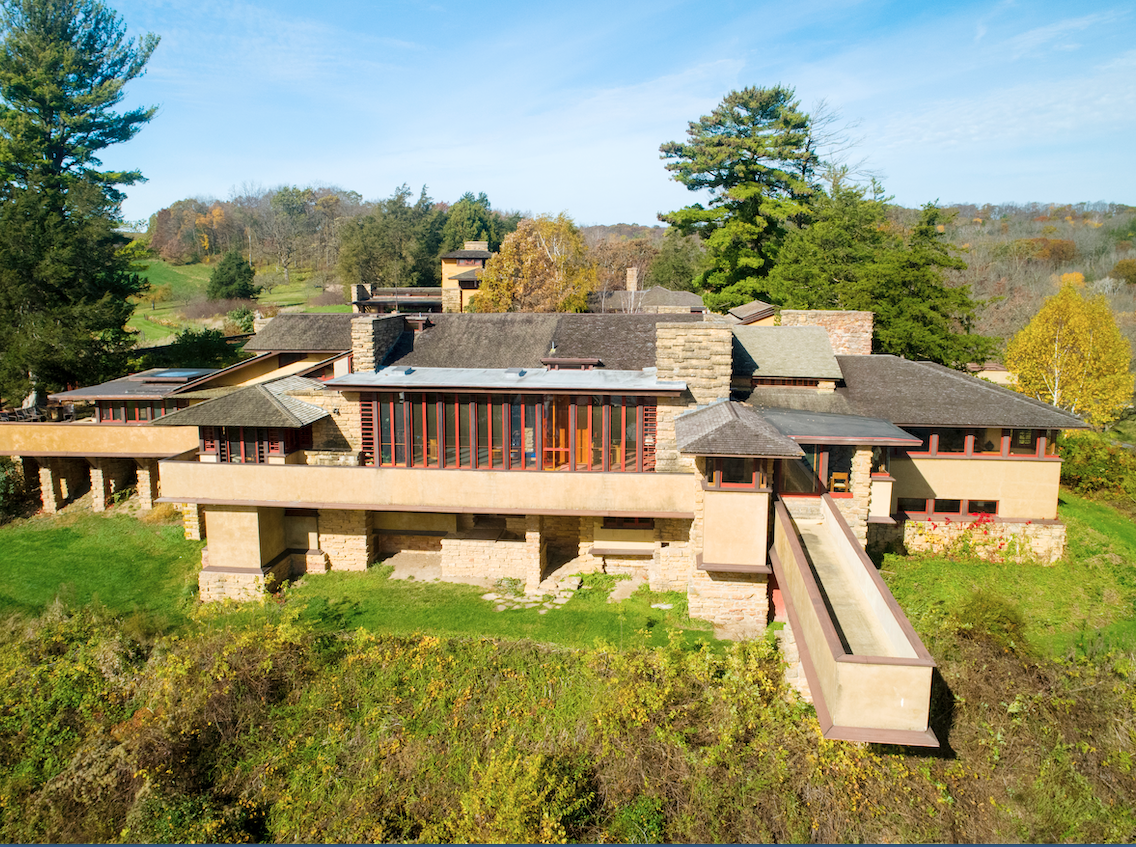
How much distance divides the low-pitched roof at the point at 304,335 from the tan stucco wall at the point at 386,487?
26.6 ft

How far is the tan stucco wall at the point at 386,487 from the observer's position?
629 inches

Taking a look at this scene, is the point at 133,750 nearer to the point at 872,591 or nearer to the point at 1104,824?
the point at 872,591

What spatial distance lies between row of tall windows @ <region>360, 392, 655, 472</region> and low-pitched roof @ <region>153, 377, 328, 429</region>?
5.25 ft

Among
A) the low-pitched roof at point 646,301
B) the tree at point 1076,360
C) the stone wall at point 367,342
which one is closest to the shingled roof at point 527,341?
the stone wall at point 367,342

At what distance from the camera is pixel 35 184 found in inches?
1155

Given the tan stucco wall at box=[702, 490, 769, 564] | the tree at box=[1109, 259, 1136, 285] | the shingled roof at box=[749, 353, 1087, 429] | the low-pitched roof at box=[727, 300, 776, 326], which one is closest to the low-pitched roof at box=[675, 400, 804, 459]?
the tan stucco wall at box=[702, 490, 769, 564]

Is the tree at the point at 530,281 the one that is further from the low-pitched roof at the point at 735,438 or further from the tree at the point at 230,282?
the tree at the point at 230,282

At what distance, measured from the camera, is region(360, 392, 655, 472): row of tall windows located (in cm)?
1675

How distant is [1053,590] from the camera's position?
1631cm

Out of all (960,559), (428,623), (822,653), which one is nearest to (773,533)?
(822,653)

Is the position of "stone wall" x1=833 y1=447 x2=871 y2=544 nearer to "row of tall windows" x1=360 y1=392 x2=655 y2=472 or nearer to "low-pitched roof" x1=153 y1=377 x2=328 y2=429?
"row of tall windows" x1=360 y1=392 x2=655 y2=472

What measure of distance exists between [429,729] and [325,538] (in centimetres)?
736

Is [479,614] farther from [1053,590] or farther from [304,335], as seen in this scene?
[304,335]

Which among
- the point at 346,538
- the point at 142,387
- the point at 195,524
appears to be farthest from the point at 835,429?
the point at 142,387
